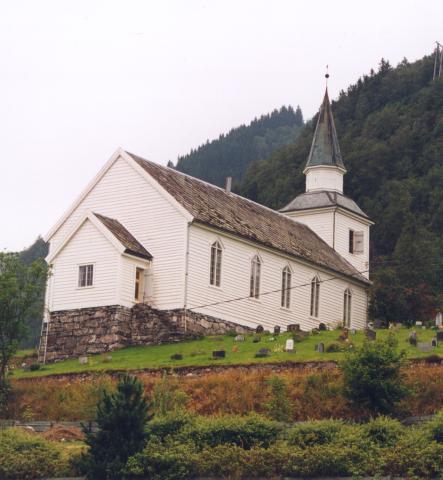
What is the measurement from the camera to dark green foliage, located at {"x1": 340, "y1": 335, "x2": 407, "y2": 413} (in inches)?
1694

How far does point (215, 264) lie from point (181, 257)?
2586 mm

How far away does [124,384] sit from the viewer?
3925cm

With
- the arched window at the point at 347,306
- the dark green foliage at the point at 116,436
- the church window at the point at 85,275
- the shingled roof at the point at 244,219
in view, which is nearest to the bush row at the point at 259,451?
the dark green foliage at the point at 116,436

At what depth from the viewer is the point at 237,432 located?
131ft

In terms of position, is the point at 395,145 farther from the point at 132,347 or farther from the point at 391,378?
the point at 391,378

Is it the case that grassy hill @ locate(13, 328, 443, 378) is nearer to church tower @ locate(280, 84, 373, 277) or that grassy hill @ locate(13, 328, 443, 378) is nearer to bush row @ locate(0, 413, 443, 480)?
bush row @ locate(0, 413, 443, 480)

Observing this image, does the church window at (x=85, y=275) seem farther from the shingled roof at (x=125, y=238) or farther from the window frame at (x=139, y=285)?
the window frame at (x=139, y=285)

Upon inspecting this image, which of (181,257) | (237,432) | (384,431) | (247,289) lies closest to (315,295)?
(247,289)

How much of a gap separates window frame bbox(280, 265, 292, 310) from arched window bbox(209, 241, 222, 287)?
5988mm

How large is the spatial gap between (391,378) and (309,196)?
129 feet

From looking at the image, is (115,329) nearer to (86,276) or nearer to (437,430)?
(86,276)

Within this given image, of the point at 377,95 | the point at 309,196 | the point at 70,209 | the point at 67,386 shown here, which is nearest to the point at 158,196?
the point at 70,209

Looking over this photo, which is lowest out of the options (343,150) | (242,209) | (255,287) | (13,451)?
(13,451)

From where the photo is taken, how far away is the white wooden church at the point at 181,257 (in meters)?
61.8
